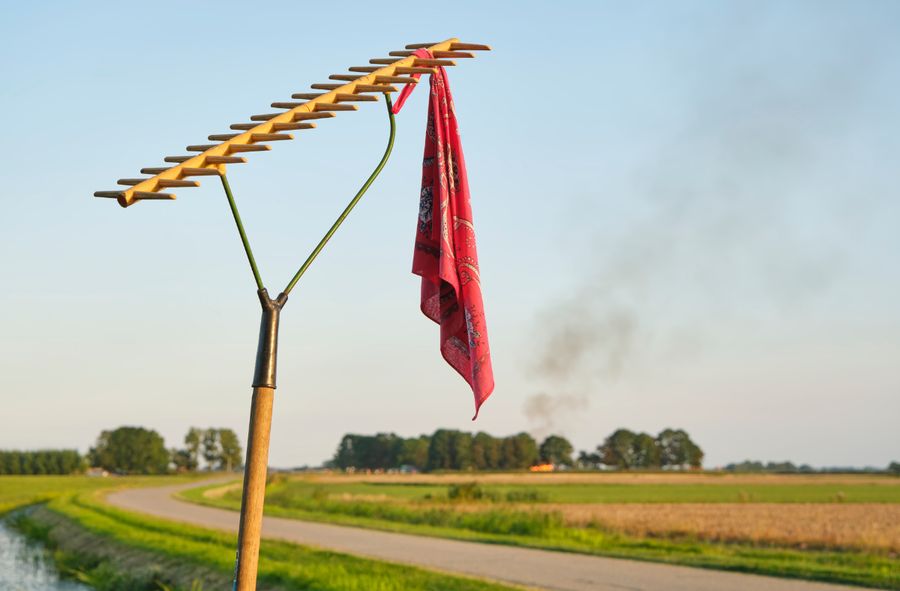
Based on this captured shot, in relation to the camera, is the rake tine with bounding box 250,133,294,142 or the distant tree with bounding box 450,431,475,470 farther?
the distant tree with bounding box 450,431,475,470

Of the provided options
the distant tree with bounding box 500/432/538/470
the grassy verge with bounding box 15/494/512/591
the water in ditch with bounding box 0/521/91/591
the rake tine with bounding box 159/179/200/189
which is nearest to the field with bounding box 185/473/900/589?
the grassy verge with bounding box 15/494/512/591

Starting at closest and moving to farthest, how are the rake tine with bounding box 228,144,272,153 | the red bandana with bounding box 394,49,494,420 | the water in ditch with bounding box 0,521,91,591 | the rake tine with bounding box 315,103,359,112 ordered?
the rake tine with bounding box 228,144,272,153, the rake tine with bounding box 315,103,359,112, the red bandana with bounding box 394,49,494,420, the water in ditch with bounding box 0,521,91,591

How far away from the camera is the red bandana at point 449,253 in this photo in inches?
148

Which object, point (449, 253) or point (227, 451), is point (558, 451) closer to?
point (227, 451)

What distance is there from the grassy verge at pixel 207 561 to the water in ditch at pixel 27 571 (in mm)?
484

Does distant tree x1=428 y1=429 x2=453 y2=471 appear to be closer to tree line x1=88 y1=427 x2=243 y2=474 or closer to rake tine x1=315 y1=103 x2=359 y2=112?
tree line x1=88 y1=427 x2=243 y2=474

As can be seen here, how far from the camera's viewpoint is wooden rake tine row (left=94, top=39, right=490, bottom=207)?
275 centimetres

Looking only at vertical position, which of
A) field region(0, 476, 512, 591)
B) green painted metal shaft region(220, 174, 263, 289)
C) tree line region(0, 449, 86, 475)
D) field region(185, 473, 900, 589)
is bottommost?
field region(0, 476, 512, 591)

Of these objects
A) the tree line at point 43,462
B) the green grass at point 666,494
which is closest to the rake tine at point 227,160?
the green grass at point 666,494

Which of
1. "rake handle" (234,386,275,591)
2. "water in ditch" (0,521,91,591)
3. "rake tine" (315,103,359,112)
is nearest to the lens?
"rake handle" (234,386,275,591)

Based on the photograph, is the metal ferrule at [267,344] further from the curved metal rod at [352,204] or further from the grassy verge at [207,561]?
the grassy verge at [207,561]

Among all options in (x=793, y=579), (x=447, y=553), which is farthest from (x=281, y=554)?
(x=793, y=579)

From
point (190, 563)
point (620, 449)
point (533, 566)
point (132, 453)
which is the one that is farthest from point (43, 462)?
point (533, 566)

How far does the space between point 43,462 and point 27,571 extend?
121023 millimetres
